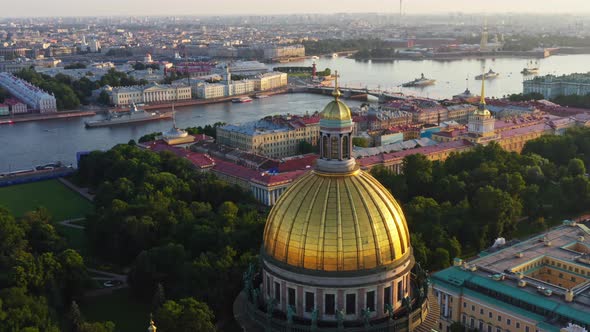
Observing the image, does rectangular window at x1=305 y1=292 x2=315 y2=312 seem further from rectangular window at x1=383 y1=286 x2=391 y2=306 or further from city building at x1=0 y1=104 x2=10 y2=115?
city building at x1=0 y1=104 x2=10 y2=115

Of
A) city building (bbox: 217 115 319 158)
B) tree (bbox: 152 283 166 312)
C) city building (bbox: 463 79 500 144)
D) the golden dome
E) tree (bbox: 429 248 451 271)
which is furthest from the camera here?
city building (bbox: 217 115 319 158)

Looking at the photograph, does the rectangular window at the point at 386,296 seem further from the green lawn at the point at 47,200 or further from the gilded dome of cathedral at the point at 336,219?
the green lawn at the point at 47,200

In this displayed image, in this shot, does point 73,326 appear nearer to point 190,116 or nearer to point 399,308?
point 399,308

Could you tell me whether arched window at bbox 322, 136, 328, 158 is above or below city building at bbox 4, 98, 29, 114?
above

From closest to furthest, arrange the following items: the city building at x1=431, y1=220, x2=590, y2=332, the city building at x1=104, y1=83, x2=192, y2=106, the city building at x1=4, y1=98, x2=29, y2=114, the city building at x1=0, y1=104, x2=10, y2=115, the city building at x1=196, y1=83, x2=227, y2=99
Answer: the city building at x1=431, y1=220, x2=590, y2=332 < the city building at x1=0, y1=104, x2=10, y2=115 < the city building at x1=4, y1=98, x2=29, y2=114 < the city building at x1=104, y1=83, x2=192, y2=106 < the city building at x1=196, y1=83, x2=227, y2=99

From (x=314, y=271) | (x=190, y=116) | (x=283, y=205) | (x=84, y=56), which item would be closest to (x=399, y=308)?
(x=314, y=271)

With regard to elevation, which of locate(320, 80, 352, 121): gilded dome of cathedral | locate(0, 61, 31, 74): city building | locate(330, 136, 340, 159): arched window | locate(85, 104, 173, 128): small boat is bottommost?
locate(85, 104, 173, 128): small boat

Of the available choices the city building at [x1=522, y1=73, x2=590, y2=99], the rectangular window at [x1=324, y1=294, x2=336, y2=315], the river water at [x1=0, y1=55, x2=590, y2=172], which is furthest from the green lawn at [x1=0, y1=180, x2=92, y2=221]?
the city building at [x1=522, y1=73, x2=590, y2=99]

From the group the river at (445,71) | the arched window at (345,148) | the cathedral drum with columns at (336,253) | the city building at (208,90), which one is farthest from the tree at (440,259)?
the city building at (208,90)
